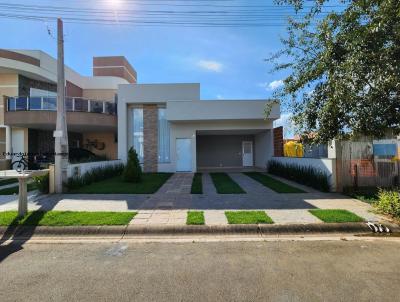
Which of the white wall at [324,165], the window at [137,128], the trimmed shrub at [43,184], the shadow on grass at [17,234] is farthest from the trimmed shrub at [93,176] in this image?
the white wall at [324,165]

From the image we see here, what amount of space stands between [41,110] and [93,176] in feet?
24.3

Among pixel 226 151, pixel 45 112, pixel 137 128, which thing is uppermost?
pixel 45 112

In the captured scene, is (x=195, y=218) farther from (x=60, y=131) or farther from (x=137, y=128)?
(x=137, y=128)

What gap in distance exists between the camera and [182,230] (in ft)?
20.7

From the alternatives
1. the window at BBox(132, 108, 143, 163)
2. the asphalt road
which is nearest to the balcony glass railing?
the window at BBox(132, 108, 143, 163)

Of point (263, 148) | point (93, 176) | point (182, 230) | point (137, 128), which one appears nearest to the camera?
point (182, 230)

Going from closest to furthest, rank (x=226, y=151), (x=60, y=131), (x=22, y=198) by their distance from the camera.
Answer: (x=22, y=198), (x=60, y=131), (x=226, y=151)

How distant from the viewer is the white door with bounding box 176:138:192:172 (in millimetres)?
19016

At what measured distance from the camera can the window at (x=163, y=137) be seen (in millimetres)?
19062

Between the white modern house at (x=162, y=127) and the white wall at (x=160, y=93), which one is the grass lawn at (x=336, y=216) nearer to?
the white modern house at (x=162, y=127)

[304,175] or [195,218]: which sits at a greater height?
[304,175]

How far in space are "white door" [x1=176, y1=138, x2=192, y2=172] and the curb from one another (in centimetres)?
1265

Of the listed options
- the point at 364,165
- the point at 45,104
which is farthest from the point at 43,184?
the point at 364,165

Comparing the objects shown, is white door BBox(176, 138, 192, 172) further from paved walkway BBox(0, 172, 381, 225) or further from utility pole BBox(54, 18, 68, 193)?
utility pole BBox(54, 18, 68, 193)
